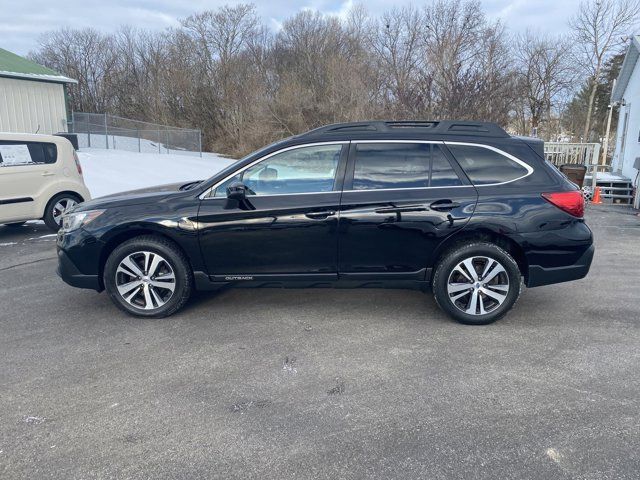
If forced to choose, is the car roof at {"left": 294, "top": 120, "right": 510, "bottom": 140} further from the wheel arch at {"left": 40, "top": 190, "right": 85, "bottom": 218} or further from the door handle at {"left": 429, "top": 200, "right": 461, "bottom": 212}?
the wheel arch at {"left": 40, "top": 190, "right": 85, "bottom": 218}

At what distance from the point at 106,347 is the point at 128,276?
764mm

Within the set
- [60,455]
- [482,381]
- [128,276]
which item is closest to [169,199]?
[128,276]

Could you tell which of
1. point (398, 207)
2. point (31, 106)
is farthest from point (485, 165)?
point (31, 106)

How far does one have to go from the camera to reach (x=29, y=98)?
1953 cm

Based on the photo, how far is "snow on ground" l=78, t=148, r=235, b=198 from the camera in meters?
13.8

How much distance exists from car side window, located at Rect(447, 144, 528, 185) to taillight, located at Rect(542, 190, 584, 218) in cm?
31

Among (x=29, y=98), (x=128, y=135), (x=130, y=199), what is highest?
(x=29, y=98)

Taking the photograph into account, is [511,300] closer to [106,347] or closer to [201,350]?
[201,350]

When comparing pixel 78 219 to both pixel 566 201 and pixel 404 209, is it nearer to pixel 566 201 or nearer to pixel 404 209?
pixel 404 209

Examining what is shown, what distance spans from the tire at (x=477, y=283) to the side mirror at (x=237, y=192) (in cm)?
186

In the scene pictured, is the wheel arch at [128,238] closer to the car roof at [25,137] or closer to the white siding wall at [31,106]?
the car roof at [25,137]

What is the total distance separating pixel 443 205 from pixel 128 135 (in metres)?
23.3

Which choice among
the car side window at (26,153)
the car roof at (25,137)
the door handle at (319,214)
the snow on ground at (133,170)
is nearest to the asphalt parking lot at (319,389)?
the door handle at (319,214)

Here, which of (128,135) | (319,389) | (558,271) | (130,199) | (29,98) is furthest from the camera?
(128,135)
